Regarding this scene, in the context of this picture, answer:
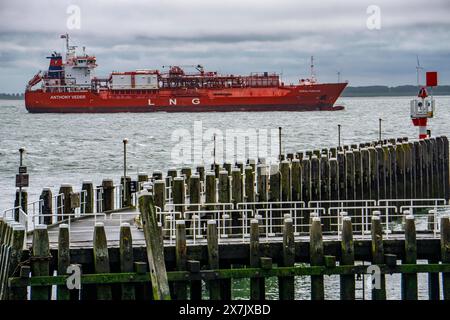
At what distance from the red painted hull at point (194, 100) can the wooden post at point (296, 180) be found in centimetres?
12416

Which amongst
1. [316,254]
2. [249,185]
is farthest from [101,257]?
[249,185]

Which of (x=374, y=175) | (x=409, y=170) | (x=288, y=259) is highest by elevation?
(x=409, y=170)

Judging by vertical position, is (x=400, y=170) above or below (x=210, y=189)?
above

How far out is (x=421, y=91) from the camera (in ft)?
155

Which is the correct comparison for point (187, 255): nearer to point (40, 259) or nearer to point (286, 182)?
point (40, 259)

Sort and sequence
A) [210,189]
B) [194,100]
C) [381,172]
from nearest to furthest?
[210,189] → [381,172] → [194,100]

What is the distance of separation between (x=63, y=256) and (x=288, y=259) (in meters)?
4.08

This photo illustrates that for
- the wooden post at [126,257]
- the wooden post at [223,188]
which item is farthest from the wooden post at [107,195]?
the wooden post at [126,257]

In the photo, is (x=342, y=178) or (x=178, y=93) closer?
(x=342, y=178)

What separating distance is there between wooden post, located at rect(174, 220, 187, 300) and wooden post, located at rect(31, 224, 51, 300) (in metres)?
2.28

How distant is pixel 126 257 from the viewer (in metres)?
22.0

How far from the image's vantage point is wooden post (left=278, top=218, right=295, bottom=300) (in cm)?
2252

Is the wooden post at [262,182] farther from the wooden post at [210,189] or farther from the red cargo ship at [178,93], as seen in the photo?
the red cargo ship at [178,93]
